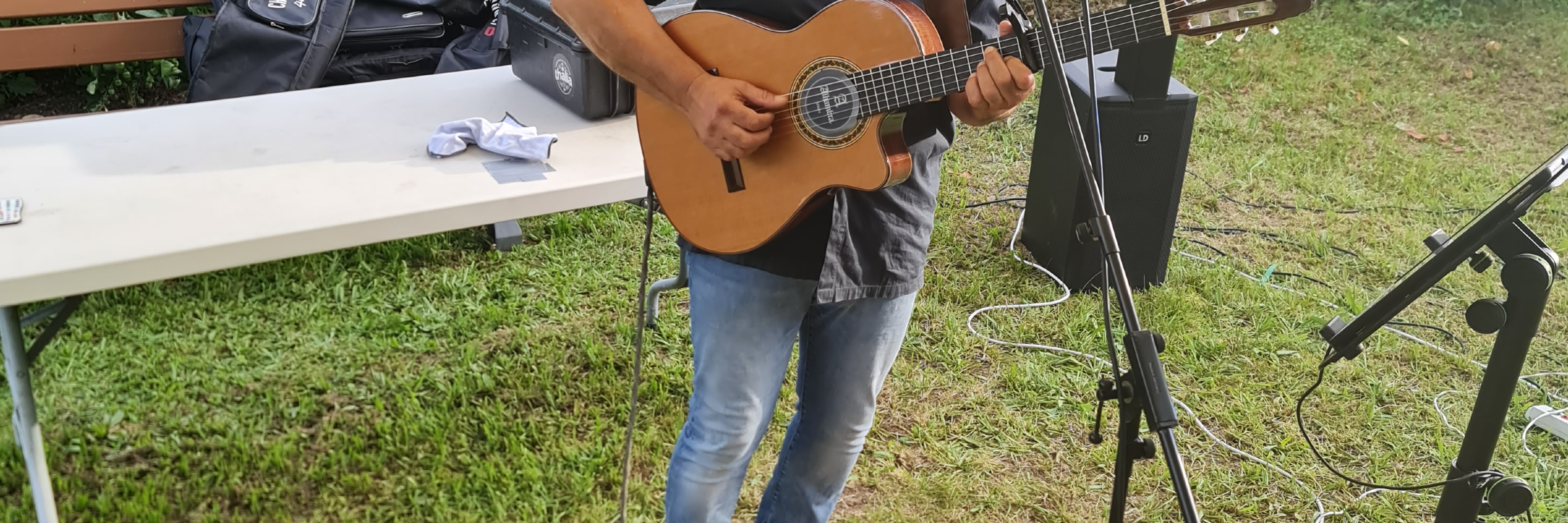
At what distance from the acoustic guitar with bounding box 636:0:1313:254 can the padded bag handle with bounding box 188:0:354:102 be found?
212cm

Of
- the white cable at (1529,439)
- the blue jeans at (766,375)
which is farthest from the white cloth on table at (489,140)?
the white cable at (1529,439)

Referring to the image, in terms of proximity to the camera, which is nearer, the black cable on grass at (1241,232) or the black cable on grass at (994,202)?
the black cable on grass at (1241,232)

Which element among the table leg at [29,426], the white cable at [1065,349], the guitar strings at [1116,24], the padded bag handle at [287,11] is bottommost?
the white cable at [1065,349]

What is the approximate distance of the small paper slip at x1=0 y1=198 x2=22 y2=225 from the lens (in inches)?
70.9

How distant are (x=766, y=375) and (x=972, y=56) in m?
0.58

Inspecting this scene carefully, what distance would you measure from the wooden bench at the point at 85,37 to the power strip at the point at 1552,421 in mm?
4217

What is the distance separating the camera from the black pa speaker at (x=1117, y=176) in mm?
3262

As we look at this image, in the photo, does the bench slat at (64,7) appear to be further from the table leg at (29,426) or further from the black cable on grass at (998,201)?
the black cable on grass at (998,201)

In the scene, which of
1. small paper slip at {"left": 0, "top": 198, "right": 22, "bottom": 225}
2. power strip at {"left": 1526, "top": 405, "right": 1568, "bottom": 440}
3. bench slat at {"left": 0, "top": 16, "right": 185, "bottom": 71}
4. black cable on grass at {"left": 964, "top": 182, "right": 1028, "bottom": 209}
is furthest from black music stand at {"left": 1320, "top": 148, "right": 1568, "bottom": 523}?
bench slat at {"left": 0, "top": 16, "right": 185, "bottom": 71}

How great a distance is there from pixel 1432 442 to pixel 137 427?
3.28 metres

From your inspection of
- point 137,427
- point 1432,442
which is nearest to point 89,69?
point 137,427

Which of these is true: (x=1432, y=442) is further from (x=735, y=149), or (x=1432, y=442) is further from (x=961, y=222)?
(x=735, y=149)

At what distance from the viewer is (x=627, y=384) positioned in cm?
292

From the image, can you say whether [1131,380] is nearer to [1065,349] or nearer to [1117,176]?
[1065,349]
